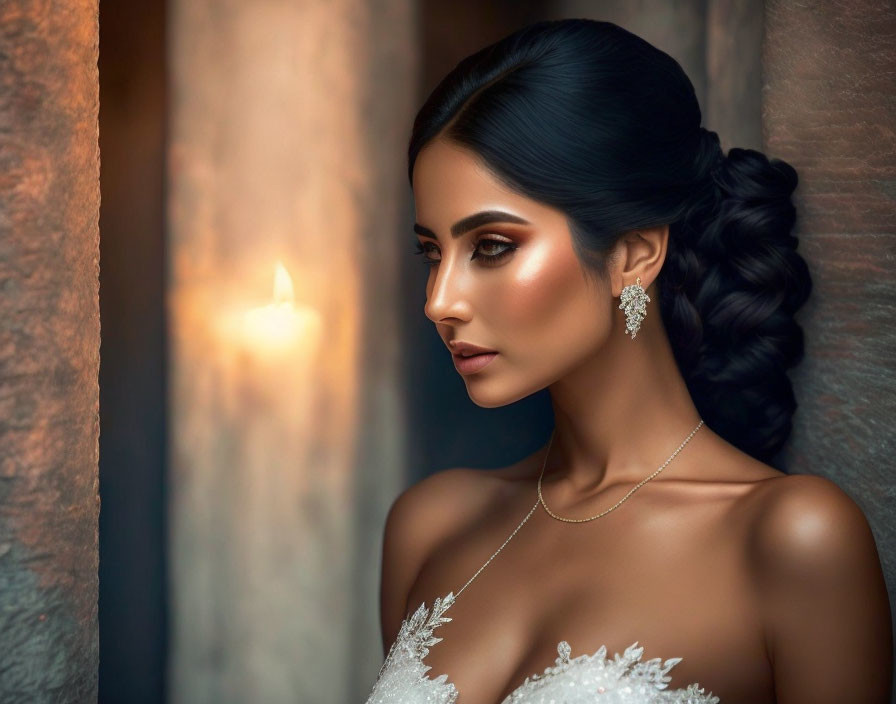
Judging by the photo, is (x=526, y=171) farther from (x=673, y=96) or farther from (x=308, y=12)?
(x=308, y=12)

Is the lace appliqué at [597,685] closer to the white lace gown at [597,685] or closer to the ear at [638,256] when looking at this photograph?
the white lace gown at [597,685]

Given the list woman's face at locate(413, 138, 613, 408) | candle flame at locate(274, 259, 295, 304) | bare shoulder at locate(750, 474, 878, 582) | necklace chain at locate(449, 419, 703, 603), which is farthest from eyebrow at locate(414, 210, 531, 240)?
candle flame at locate(274, 259, 295, 304)

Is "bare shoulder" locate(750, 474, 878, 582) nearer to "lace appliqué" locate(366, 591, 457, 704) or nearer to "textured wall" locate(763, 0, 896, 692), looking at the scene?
"textured wall" locate(763, 0, 896, 692)

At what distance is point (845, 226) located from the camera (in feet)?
7.53

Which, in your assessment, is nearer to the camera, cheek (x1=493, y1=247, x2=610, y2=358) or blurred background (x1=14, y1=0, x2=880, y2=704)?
cheek (x1=493, y1=247, x2=610, y2=358)

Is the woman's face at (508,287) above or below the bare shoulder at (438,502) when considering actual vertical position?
above

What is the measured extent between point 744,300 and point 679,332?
157 mm

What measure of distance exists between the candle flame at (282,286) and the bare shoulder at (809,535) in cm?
141

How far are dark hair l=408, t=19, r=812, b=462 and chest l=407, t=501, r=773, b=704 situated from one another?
1.41ft

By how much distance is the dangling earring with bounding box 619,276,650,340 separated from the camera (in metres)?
2.04

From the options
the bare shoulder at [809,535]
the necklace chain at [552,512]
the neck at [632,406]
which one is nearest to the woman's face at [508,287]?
the neck at [632,406]

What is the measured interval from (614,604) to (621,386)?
0.42 meters

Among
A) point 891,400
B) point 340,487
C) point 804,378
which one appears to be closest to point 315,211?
point 340,487

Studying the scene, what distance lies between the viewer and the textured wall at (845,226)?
2.23 meters
